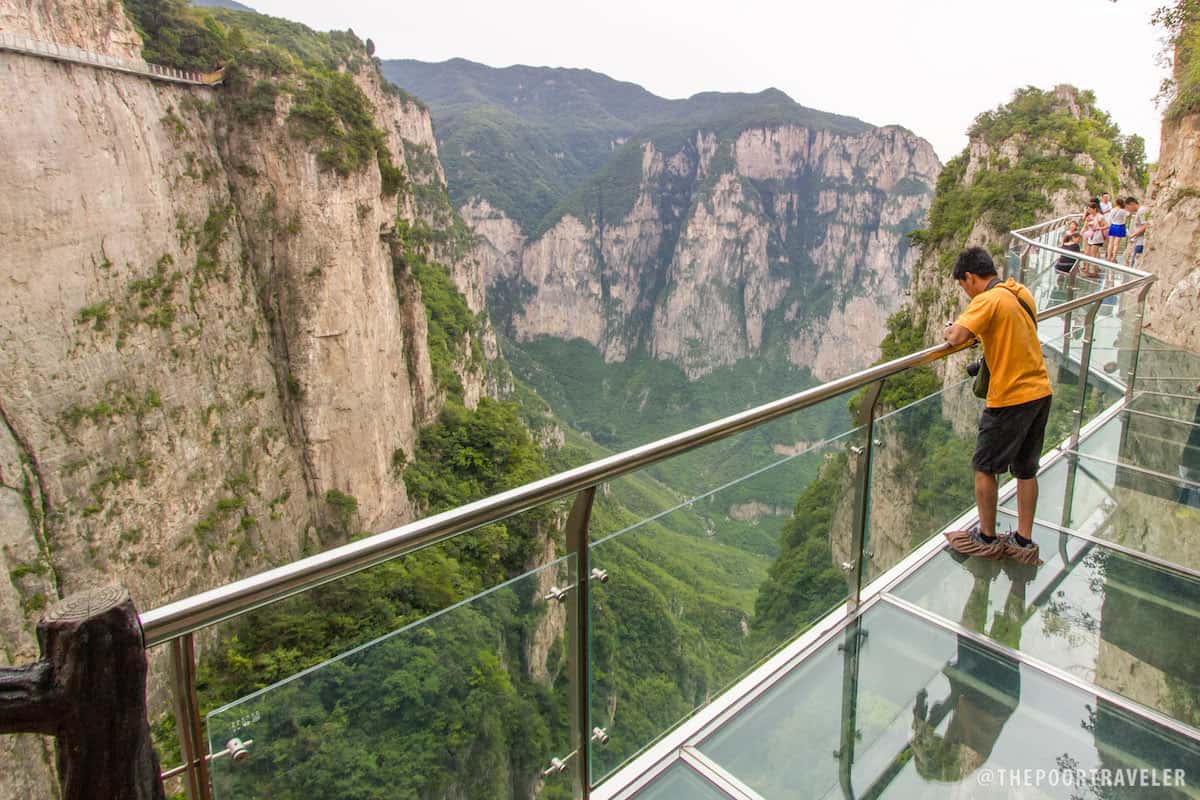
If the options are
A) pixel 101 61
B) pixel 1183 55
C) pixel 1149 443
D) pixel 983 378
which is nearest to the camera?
pixel 983 378

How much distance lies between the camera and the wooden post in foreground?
855 millimetres

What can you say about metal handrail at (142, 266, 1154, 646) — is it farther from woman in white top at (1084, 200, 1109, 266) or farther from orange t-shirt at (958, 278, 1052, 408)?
woman in white top at (1084, 200, 1109, 266)

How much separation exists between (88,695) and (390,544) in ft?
1.60

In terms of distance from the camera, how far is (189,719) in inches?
46.1

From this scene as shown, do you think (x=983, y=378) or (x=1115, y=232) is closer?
(x=983, y=378)

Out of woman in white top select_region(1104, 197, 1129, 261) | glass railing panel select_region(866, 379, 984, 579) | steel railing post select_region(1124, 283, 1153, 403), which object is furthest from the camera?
woman in white top select_region(1104, 197, 1129, 261)

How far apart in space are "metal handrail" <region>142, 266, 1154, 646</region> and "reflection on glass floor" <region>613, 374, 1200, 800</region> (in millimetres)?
937

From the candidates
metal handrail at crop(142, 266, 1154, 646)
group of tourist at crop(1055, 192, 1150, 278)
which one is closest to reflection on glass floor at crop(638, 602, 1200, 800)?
metal handrail at crop(142, 266, 1154, 646)

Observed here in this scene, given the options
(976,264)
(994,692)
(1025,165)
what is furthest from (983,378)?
(1025,165)

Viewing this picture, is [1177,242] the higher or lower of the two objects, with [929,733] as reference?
higher

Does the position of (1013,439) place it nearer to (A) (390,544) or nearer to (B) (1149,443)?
(B) (1149,443)

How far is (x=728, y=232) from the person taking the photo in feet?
415

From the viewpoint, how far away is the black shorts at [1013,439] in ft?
10.2

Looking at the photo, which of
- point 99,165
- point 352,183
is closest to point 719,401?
point 352,183
